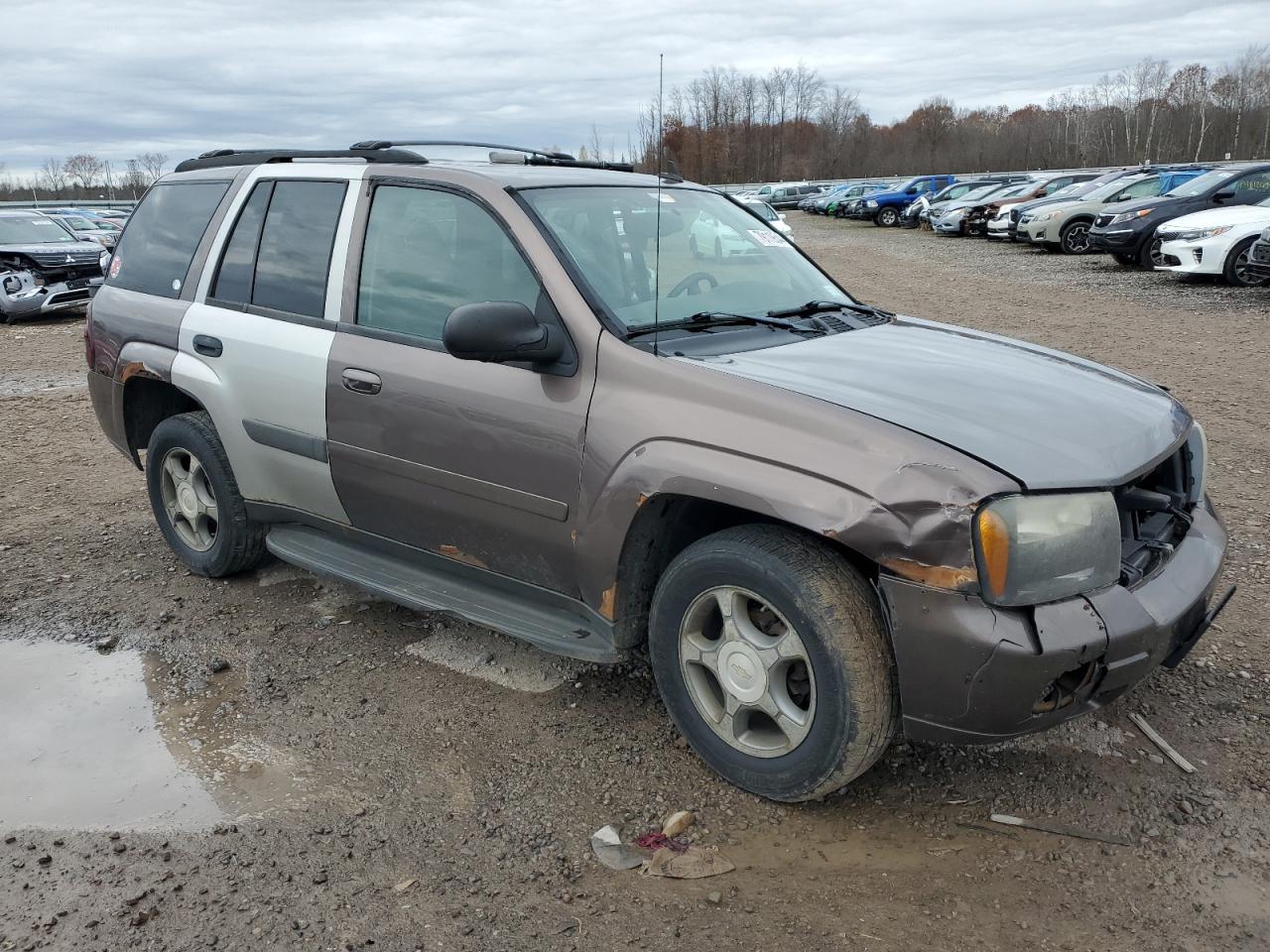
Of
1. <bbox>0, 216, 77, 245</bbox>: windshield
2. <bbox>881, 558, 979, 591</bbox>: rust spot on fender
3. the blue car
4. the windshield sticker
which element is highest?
the blue car

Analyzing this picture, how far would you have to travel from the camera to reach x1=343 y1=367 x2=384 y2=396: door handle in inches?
141

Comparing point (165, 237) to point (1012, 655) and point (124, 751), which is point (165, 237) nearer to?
point (124, 751)

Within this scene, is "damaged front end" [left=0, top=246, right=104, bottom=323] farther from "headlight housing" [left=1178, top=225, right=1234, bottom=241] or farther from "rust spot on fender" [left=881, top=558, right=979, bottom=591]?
"headlight housing" [left=1178, top=225, right=1234, bottom=241]

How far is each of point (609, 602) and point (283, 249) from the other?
210cm

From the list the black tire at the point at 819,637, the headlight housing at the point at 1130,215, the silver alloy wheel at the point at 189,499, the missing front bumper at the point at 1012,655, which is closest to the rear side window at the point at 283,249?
the silver alloy wheel at the point at 189,499

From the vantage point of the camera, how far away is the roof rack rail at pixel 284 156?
12.8ft

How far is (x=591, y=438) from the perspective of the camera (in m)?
3.04

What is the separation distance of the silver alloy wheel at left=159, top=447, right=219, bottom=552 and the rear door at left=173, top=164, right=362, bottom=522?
1.21 feet

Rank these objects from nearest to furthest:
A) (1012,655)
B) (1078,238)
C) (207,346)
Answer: (1012,655), (207,346), (1078,238)

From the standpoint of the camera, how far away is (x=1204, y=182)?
16.8m

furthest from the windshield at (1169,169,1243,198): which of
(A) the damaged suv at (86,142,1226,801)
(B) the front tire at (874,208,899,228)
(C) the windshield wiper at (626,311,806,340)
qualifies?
(B) the front tire at (874,208,899,228)

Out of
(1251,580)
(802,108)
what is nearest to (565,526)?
(1251,580)

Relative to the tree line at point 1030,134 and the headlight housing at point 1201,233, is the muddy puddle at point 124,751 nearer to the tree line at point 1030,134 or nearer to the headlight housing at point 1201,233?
the headlight housing at point 1201,233

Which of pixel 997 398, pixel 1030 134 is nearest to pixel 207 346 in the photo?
pixel 997 398
